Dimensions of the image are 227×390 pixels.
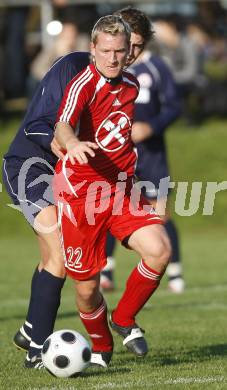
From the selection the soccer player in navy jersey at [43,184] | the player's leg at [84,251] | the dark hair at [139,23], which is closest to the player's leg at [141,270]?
the player's leg at [84,251]

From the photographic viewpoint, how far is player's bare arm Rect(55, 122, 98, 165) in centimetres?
529

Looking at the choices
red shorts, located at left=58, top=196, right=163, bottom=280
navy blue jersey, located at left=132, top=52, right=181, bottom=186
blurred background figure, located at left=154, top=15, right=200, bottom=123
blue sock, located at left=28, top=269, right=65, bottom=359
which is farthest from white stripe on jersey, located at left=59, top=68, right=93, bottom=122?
blurred background figure, located at left=154, top=15, right=200, bottom=123

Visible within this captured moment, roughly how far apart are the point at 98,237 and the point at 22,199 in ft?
2.13

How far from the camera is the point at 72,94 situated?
584cm

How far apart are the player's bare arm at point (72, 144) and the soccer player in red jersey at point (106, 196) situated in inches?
8.0

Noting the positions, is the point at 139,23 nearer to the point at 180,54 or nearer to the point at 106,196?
the point at 106,196

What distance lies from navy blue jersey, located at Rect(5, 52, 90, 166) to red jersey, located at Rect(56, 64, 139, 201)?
34cm

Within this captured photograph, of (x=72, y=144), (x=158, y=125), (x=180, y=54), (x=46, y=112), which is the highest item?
(x=72, y=144)

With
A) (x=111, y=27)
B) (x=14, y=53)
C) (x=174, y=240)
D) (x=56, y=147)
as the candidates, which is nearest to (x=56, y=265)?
(x=56, y=147)

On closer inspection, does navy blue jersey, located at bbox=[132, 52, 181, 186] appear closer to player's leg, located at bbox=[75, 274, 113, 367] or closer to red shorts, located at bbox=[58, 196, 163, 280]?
player's leg, located at bbox=[75, 274, 113, 367]

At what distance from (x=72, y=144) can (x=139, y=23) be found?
1.73m

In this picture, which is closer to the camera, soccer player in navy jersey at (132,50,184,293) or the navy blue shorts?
the navy blue shorts

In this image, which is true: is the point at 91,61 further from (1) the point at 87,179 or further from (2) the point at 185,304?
(2) the point at 185,304

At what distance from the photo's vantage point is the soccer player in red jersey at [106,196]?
5.98 m
